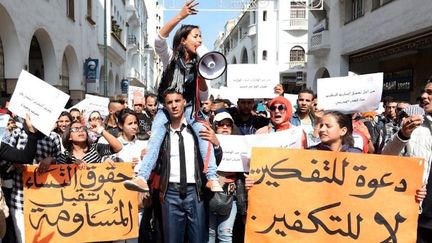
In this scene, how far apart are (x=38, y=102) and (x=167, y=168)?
1147 millimetres

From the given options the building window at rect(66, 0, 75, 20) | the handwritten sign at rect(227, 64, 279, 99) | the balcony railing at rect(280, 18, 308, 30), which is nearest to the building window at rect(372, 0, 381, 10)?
the building window at rect(66, 0, 75, 20)

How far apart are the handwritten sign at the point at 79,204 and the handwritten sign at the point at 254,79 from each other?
206 cm

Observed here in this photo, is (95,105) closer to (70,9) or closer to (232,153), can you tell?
(232,153)

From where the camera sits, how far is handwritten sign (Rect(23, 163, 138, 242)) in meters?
3.70

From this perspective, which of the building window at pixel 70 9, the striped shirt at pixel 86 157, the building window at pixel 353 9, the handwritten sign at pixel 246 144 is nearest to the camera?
the handwritten sign at pixel 246 144

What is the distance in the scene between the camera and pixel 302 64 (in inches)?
1503

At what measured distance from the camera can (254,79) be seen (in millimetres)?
5547

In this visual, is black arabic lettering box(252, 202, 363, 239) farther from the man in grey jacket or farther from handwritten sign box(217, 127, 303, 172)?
handwritten sign box(217, 127, 303, 172)

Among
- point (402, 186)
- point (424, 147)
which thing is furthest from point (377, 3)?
point (402, 186)

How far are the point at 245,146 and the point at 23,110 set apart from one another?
191 centimetres

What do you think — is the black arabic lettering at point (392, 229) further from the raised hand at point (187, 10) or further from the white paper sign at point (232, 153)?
the raised hand at point (187, 10)

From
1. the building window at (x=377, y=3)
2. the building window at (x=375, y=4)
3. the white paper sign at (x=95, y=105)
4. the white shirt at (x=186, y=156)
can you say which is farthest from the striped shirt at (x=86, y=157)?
the building window at (x=375, y=4)

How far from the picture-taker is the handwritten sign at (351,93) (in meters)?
3.96

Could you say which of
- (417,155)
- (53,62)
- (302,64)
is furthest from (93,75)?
(302,64)
